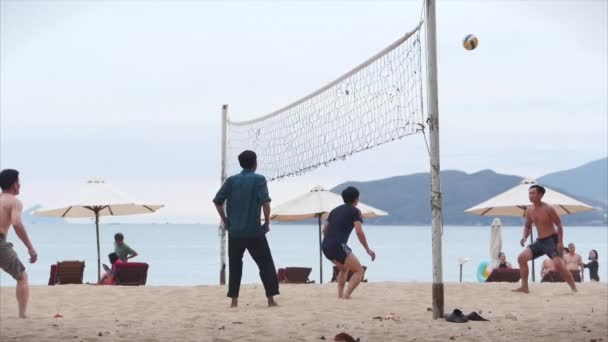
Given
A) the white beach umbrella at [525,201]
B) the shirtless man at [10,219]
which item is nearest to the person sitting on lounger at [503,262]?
the white beach umbrella at [525,201]

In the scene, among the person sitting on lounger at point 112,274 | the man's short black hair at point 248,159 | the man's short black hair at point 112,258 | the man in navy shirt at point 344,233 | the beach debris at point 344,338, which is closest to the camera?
the beach debris at point 344,338

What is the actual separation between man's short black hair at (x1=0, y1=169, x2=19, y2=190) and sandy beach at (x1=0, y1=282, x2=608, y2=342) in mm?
1398

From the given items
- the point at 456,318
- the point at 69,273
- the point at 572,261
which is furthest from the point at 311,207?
the point at 456,318

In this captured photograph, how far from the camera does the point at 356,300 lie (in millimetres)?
11594

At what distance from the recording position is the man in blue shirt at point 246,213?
10203 mm

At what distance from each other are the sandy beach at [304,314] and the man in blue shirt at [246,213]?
0.63 m

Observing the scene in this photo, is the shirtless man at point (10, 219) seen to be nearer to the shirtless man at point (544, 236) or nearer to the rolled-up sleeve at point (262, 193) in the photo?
the rolled-up sleeve at point (262, 193)

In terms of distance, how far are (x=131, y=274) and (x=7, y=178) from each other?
6.30 meters

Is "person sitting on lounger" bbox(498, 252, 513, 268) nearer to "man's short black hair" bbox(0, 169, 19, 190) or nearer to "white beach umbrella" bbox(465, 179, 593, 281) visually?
"white beach umbrella" bbox(465, 179, 593, 281)

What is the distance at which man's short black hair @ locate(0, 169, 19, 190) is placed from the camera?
9.24m

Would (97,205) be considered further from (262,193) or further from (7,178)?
(7,178)

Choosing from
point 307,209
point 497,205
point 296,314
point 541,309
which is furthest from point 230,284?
point 497,205

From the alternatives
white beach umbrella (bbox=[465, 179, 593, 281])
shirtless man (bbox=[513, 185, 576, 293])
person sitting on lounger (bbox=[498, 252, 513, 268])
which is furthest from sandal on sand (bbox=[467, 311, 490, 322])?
person sitting on lounger (bbox=[498, 252, 513, 268])

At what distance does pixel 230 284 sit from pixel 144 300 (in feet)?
6.11
